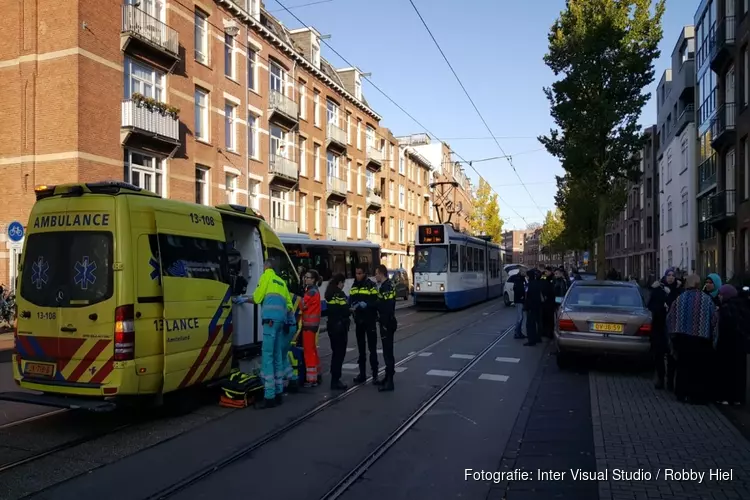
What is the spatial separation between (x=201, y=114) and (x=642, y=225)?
136 feet

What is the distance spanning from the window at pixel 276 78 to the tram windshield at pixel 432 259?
42.8 ft

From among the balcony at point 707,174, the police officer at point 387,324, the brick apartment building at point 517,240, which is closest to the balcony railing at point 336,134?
the balcony at point 707,174

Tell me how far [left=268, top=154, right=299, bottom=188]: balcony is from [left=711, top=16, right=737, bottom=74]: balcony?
2038 cm

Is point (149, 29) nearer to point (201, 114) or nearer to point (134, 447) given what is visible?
point (201, 114)

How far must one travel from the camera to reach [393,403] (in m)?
8.06

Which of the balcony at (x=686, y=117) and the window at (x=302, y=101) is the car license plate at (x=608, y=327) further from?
the balcony at (x=686, y=117)

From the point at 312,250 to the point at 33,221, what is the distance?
1481 cm

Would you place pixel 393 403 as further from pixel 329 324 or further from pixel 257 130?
pixel 257 130

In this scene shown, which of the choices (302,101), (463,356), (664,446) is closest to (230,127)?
(302,101)

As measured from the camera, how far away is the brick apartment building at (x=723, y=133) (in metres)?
23.2

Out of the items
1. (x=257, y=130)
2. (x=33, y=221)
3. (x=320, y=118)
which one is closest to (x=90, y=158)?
(x=257, y=130)

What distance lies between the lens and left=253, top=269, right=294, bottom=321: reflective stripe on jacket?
7832 millimetres

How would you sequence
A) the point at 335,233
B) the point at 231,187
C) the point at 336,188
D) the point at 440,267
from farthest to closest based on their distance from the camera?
the point at 335,233 < the point at 336,188 < the point at 231,187 < the point at 440,267

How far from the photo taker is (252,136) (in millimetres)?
29000
